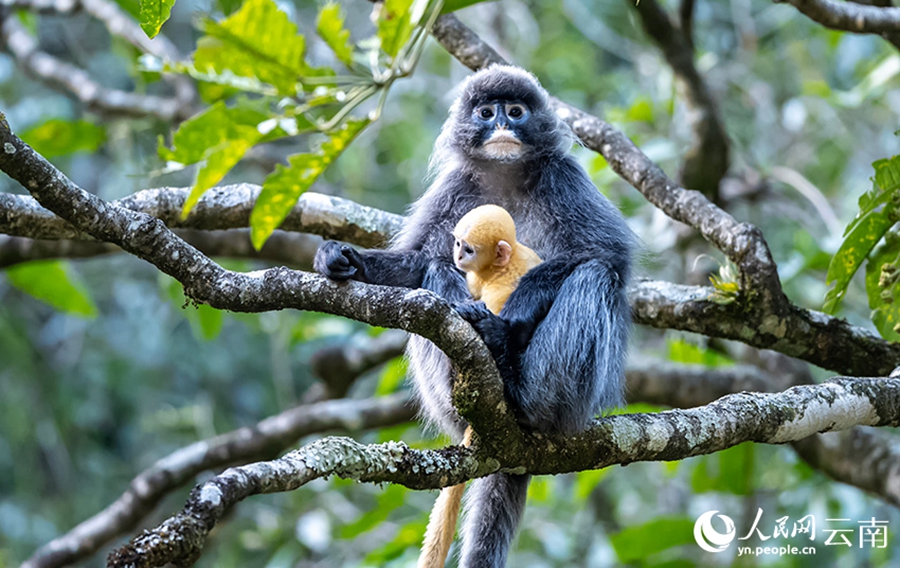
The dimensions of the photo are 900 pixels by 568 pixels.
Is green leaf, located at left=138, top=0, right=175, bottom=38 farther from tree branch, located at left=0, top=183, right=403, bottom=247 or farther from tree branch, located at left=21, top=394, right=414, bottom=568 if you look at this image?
tree branch, located at left=21, top=394, right=414, bottom=568

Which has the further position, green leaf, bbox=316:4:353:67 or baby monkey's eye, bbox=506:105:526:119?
baby monkey's eye, bbox=506:105:526:119

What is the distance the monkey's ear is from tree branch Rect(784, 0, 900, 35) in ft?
4.41

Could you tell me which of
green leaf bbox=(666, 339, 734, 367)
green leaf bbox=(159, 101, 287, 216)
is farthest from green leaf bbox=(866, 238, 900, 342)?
green leaf bbox=(159, 101, 287, 216)

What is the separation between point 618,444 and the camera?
233cm

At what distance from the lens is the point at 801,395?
8.26 ft

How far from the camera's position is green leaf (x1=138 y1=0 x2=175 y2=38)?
1548 millimetres

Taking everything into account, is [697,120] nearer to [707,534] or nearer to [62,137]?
[707,534]

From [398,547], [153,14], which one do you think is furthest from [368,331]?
[153,14]

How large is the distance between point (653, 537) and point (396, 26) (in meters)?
3.33

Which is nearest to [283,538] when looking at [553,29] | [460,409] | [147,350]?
[147,350]

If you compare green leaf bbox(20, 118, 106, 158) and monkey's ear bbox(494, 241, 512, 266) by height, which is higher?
green leaf bbox(20, 118, 106, 158)

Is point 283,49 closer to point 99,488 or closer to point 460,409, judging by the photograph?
point 460,409

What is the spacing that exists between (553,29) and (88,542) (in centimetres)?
625

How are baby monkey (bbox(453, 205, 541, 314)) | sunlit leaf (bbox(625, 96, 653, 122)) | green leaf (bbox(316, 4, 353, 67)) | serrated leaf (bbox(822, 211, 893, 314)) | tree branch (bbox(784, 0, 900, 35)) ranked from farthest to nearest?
1. sunlit leaf (bbox(625, 96, 653, 122))
2. tree branch (bbox(784, 0, 900, 35))
3. serrated leaf (bbox(822, 211, 893, 314))
4. baby monkey (bbox(453, 205, 541, 314))
5. green leaf (bbox(316, 4, 353, 67))
